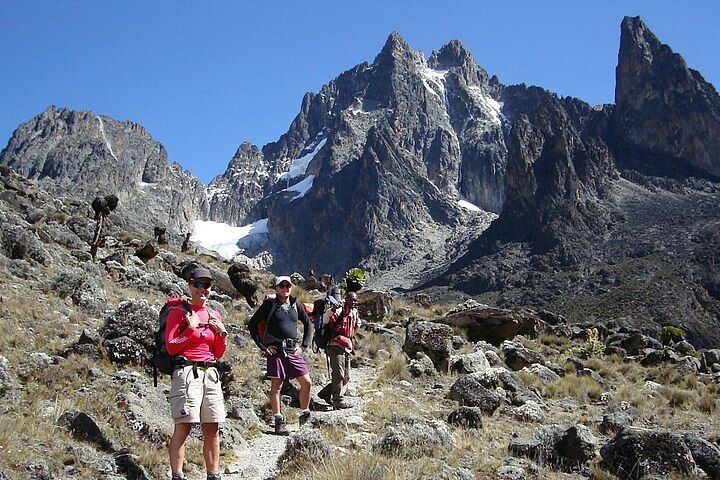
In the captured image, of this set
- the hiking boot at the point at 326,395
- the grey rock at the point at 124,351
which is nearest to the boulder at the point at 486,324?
the hiking boot at the point at 326,395

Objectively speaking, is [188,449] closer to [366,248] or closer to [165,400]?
[165,400]

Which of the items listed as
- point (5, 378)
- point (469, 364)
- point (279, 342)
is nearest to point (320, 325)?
point (279, 342)

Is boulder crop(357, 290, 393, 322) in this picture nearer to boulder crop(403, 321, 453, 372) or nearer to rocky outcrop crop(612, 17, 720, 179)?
boulder crop(403, 321, 453, 372)

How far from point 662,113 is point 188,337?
171037 mm

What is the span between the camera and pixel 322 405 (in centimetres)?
920

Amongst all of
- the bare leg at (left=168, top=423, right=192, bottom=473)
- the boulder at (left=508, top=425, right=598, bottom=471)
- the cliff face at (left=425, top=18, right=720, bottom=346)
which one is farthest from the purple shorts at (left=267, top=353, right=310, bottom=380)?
the cliff face at (left=425, top=18, right=720, bottom=346)

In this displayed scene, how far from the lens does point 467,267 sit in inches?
4929

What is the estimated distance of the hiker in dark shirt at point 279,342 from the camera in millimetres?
7680

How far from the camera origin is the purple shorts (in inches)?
301

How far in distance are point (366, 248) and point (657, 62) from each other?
95123 mm

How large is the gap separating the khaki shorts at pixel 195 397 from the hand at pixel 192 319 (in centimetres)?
37

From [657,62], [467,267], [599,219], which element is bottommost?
[467,267]

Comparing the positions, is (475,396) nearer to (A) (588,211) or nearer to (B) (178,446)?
(B) (178,446)

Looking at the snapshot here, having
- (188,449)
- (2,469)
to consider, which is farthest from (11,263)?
(2,469)
